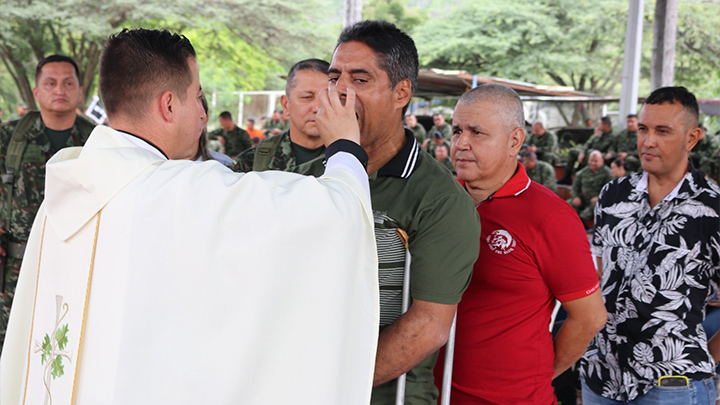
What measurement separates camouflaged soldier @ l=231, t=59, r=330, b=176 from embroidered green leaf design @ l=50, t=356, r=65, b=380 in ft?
5.89

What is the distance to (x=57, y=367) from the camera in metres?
1.88

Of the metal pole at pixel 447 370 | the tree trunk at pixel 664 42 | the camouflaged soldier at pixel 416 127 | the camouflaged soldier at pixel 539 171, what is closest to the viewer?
the metal pole at pixel 447 370

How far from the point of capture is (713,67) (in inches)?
923

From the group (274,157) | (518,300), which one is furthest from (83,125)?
(518,300)

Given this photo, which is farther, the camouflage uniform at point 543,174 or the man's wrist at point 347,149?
the camouflage uniform at point 543,174

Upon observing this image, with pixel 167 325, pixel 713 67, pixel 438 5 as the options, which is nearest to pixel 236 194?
pixel 167 325

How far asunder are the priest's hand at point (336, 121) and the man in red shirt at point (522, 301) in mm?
767

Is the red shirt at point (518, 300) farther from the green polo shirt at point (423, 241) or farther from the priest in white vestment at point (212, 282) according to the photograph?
the priest in white vestment at point (212, 282)

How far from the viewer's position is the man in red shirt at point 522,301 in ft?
7.63

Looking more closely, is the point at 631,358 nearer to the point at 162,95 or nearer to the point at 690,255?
the point at 690,255

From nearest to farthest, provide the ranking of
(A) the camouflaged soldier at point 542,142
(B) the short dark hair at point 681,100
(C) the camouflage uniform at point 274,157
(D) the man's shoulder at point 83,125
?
1. (B) the short dark hair at point 681,100
2. (C) the camouflage uniform at point 274,157
3. (D) the man's shoulder at point 83,125
4. (A) the camouflaged soldier at point 542,142

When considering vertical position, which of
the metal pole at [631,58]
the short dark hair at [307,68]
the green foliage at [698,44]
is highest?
the green foliage at [698,44]

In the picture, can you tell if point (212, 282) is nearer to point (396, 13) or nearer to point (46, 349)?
point (46, 349)

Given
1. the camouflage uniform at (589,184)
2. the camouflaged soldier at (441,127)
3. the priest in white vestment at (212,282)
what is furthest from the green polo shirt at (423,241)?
the camouflaged soldier at (441,127)
